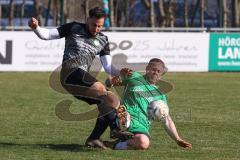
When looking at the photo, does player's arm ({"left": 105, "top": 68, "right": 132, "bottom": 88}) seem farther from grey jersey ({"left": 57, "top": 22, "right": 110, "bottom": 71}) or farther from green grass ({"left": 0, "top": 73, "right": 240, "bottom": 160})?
green grass ({"left": 0, "top": 73, "right": 240, "bottom": 160})

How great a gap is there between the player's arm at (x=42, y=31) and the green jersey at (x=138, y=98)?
1079mm

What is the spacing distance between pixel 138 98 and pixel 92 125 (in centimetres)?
306

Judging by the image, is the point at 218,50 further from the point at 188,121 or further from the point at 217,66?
the point at 188,121

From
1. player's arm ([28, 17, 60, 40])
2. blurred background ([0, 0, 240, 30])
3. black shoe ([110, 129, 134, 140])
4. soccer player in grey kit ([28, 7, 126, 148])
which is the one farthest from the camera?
blurred background ([0, 0, 240, 30])

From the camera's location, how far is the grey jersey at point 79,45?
9906mm

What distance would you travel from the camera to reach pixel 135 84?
33.1 feet

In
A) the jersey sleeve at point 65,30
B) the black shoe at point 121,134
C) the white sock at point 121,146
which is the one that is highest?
the jersey sleeve at point 65,30

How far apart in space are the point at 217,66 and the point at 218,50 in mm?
668

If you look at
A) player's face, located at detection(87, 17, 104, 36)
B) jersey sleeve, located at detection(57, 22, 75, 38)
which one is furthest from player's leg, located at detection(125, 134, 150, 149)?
jersey sleeve, located at detection(57, 22, 75, 38)

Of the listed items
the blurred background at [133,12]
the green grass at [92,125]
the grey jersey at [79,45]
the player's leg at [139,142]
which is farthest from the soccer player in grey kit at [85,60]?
the blurred background at [133,12]

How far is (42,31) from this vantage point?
9.70m

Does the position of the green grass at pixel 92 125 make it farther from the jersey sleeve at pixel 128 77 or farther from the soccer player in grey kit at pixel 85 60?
the jersey sleeve at pixel 128 77

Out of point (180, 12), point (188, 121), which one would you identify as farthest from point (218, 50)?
point (180, 12)

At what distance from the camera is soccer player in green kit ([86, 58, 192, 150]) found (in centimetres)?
978
